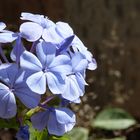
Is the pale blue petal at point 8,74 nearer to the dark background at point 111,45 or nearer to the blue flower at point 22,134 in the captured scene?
the blue flower at point 22,134

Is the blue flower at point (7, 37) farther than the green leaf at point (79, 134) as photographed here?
No

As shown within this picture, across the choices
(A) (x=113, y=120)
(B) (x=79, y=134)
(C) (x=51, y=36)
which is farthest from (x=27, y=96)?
(A) (x=113, y=120)

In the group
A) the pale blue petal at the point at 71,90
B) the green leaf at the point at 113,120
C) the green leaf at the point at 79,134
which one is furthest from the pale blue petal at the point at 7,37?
the green leaf at the point at 113,120

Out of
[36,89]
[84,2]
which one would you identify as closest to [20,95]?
[36,89]

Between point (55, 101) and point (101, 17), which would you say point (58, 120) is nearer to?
point (55, 101)

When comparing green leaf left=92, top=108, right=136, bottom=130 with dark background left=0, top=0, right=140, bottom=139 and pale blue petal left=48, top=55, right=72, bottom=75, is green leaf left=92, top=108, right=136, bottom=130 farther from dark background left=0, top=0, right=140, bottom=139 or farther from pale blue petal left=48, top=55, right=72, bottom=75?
pale blue petal left=48, top=55, right=72, bottom=75

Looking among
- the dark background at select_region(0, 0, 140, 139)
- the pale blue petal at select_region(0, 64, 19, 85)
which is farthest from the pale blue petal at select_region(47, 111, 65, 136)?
the dark background at select_region(0, 0, 140, 139)
